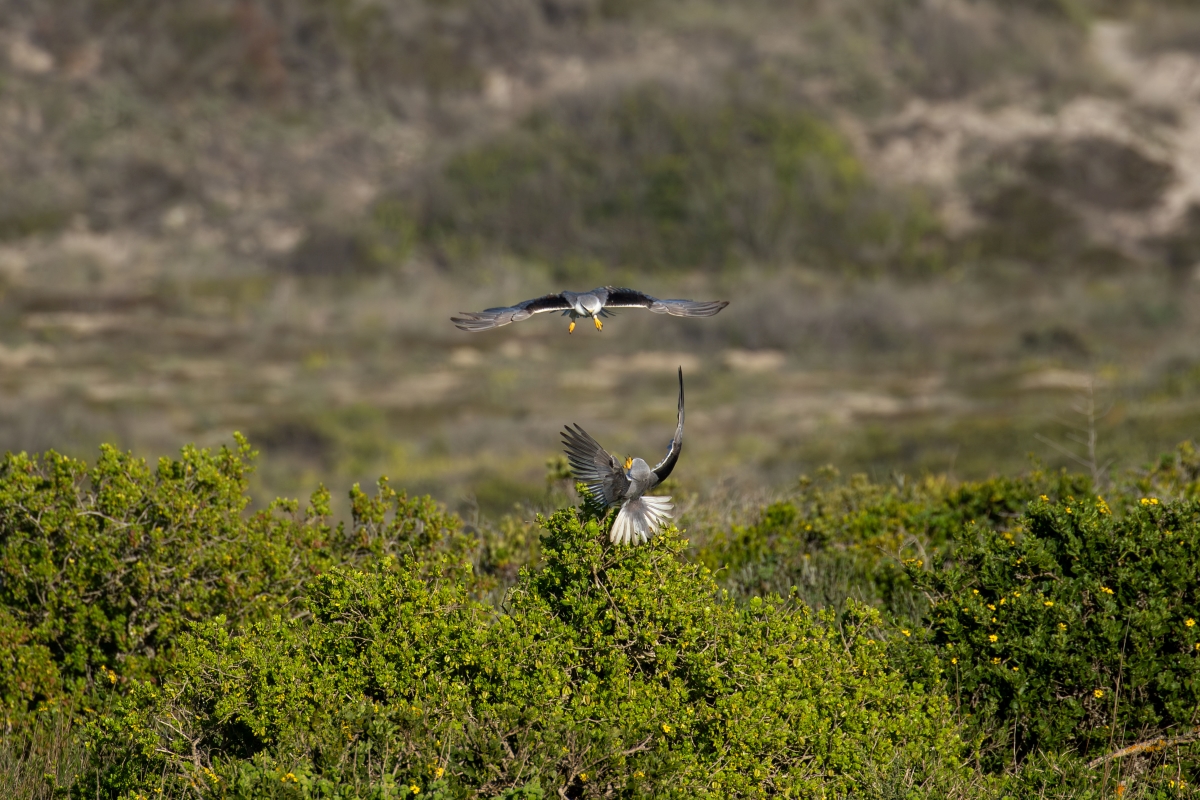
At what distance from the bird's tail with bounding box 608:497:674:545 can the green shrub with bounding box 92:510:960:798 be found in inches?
7.6

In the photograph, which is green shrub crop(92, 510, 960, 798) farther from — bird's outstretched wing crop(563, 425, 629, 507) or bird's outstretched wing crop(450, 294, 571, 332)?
bird's outstretched wing crop(450, 294, 571, 332)

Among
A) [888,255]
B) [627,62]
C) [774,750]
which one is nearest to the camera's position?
[774,750]

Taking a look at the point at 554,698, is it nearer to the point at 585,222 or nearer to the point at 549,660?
the point at 549,660

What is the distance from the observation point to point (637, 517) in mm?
5121

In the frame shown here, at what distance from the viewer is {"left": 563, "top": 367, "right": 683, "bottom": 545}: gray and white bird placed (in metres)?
4.84

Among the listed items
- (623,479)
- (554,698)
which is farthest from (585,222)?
A: (623,479)

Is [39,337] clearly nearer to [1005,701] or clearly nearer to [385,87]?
[385,87]

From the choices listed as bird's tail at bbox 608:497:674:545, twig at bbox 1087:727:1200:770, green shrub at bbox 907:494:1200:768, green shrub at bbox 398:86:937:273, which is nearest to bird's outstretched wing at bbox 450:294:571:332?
bird's tail at bbox 608:497:674:545

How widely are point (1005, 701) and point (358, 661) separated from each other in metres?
3.05

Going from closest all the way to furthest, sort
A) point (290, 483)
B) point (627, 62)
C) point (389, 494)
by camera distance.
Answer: point (389, 494)
point (290, 483)
point (627, 62)

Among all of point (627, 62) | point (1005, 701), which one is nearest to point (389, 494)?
point (1005, 701)

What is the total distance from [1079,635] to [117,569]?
4.92 meters

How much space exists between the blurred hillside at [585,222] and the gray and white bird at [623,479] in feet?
56.1

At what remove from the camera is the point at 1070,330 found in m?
38.5
